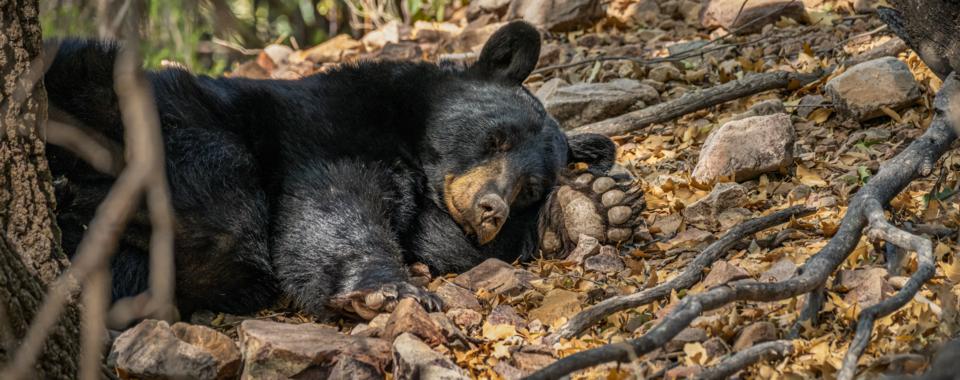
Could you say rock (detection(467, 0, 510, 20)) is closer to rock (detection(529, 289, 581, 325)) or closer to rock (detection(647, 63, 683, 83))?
rock (detection(647, 63, 683, 83))

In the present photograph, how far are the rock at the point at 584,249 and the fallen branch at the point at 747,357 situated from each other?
134cm

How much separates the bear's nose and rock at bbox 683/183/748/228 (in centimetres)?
85

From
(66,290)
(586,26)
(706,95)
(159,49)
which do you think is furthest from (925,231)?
(159,49)

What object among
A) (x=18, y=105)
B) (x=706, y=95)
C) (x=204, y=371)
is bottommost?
(x=706, y=95)

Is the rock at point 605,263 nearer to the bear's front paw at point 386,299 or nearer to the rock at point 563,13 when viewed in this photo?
the bear's front paw at point 386,299

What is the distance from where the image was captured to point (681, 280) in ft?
10.8

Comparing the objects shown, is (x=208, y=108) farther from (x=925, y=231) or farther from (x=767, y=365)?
(x=925, y=231)

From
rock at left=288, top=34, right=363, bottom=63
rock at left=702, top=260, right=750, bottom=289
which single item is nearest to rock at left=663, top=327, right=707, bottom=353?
rock at left=702, top=260, right=750, bottom=289

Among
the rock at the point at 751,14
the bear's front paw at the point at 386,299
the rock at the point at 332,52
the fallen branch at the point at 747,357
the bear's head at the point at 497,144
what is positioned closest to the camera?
the fallen branch at the point at 747,357

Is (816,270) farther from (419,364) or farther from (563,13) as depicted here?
(563,13)

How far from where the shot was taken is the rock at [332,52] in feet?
27.1

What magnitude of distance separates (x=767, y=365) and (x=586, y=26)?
526 cm

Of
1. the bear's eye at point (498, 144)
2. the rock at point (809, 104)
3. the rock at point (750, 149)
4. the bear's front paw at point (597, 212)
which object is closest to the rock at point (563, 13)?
the rock at point (809, 104)

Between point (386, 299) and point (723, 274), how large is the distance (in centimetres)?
125
